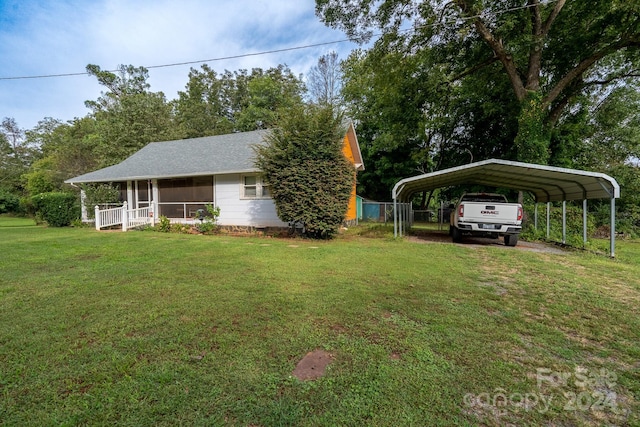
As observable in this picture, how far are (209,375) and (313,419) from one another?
3.01ft

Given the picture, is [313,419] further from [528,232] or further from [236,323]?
[528,232]

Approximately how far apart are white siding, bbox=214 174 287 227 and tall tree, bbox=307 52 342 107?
56.7 feet

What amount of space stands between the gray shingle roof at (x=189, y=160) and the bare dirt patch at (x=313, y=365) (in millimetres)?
9356

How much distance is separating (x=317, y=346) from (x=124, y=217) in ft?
42.6

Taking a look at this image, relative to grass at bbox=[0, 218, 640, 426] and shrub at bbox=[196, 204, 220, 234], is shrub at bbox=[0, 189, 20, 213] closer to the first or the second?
shrub at bbox=[196, 204, 220, 234]

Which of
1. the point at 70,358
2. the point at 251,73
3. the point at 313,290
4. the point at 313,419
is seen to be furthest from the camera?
the point at 251,73

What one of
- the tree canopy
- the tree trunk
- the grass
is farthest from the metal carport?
the grass

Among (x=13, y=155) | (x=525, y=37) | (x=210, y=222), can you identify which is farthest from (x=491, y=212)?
(x=13, y=155)

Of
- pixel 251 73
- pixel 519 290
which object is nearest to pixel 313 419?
pixel 519 290

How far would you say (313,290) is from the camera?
429 centimetres

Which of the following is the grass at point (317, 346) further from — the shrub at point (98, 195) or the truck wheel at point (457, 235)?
the shrub at point (98, 195)

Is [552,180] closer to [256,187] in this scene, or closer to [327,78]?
[256,187]

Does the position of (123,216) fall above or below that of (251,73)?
below

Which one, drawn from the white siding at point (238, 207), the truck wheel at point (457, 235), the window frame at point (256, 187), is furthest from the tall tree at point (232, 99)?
the truck wheel at point (457, 235)
